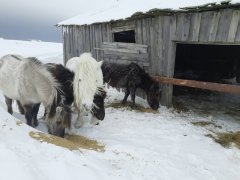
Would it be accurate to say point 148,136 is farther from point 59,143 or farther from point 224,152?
point 59,143

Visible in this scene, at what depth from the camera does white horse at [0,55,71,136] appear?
5.88 meters

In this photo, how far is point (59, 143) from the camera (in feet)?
15.7

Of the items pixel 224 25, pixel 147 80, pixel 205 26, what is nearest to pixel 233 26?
pixel 224 25

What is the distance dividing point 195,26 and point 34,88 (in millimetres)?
4285

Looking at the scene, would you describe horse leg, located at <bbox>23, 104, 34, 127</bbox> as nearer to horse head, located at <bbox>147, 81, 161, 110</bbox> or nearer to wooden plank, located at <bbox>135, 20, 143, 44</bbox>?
horse head, located at <bbox>147, 81, 161, 110</bbox>

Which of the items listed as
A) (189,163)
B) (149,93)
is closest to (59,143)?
(189,163)

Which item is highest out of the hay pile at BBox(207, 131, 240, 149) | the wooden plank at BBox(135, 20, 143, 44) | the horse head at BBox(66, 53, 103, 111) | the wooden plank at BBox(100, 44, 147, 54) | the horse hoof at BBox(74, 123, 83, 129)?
the wooden plank at BBox(135, 20, 143, 44)

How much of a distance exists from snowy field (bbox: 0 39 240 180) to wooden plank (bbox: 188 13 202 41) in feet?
7.12

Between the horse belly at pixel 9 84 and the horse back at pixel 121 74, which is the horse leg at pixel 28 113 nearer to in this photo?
the horse belly at pixel 9 84

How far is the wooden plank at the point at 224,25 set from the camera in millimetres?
7066

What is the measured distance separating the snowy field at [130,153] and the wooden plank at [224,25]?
2194mm

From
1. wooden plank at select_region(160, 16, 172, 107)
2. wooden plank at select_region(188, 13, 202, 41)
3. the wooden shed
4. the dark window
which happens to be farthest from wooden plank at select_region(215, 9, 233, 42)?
the dark window

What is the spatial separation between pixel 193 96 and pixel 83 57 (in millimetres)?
5463

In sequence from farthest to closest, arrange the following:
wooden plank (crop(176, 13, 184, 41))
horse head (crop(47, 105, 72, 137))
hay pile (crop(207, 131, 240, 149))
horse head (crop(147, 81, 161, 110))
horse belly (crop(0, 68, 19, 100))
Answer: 1. horse head (crop(147, 81, 161, 110))
2. wooden plank (crop(176, 13, 184, 41))
3. horse belly (crop(0, 68, 19, 100))
4. hay pile (crop(207, 131, 240, 149))
5. horse head (crop(47, 105, 72, 137))
